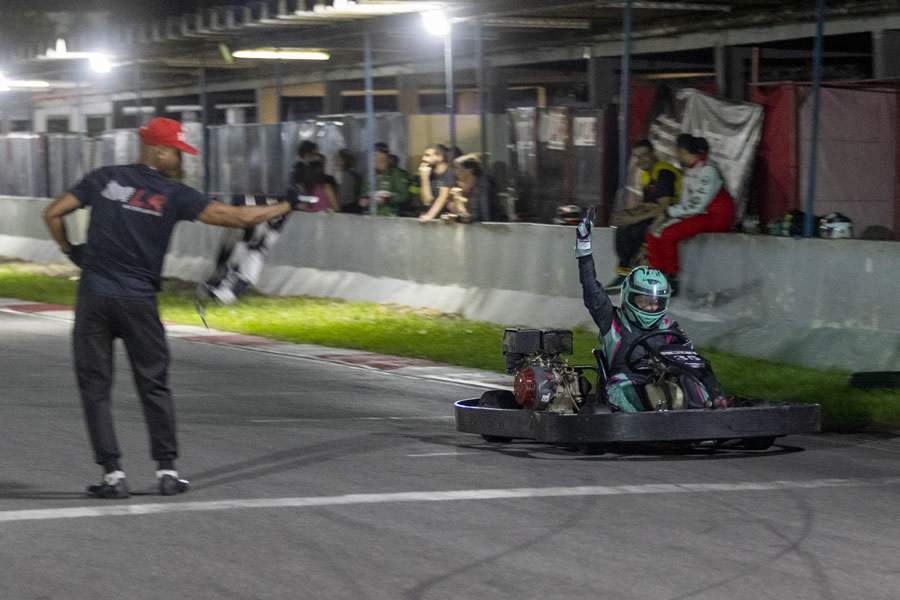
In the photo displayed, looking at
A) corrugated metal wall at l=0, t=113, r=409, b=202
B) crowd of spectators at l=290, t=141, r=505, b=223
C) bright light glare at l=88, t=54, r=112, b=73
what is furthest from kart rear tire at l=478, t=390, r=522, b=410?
bright light glare at l=88, t=54, r=112, b=73

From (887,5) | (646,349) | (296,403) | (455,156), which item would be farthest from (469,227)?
(646,349)

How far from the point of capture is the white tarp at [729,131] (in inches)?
653

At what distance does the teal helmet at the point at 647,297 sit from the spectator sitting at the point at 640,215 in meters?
5.92

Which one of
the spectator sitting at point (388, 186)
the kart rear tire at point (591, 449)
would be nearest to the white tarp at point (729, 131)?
the spectator sitting at point (388, 186)

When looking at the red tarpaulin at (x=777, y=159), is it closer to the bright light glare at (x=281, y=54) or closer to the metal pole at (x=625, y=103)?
the metal pole at (x=625, y=103)

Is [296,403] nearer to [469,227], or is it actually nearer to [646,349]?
[646,349]

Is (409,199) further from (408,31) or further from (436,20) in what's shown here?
(436,20)

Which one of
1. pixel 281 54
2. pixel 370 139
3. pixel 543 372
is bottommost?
pixel 543 372

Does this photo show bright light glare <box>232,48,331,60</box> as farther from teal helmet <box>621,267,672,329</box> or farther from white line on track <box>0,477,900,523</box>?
white line on track <box>0,477,900,523</box>

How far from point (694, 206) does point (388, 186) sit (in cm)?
657

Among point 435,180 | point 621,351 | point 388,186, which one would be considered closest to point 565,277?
point 435,180

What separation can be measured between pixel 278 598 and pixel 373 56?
23.7 metres

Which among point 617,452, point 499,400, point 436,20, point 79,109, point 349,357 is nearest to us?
point 617,452

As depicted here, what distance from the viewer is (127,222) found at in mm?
8141
